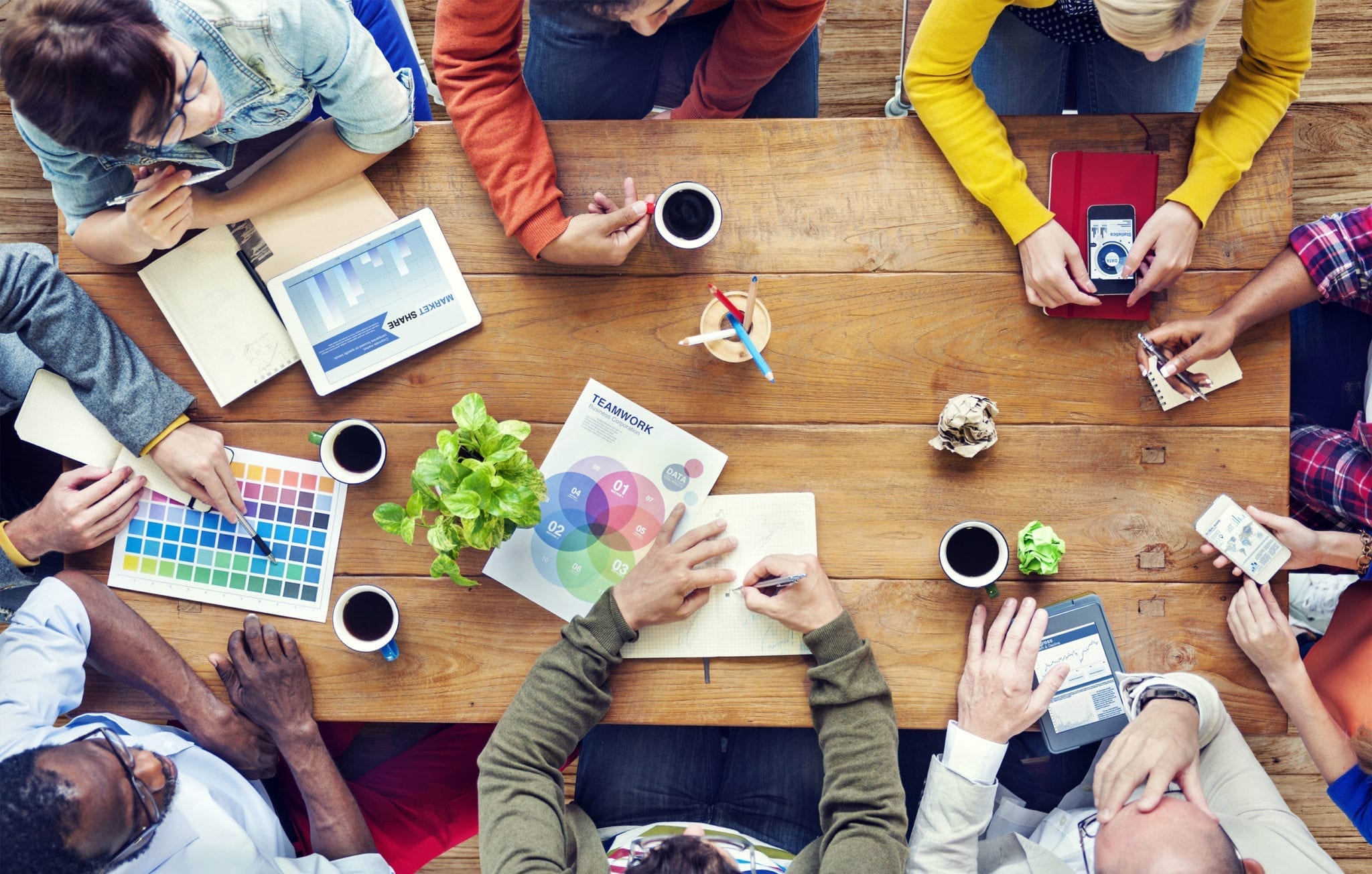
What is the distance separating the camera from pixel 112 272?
4.55 feet

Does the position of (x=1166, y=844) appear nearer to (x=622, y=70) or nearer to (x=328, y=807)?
(x=328, y=807)

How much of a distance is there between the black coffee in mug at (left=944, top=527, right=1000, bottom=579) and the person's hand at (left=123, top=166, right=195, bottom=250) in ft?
4.34

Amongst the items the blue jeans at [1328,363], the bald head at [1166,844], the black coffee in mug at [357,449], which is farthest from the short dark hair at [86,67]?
the blue jeans at [1328,363]

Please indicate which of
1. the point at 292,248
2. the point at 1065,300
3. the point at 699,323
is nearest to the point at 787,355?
the point at 699,323

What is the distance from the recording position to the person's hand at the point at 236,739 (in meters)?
1.41

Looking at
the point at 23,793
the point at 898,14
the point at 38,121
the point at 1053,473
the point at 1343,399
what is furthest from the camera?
the point at 898,14

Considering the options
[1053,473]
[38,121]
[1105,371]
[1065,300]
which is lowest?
[1053,473]

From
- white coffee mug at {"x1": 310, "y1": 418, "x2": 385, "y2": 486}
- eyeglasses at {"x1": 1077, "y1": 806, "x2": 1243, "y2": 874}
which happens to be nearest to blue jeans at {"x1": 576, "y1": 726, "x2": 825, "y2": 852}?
eyeglasses at {"x1": 1077, "y1": 806, "x2": 1243, "y2": 874}

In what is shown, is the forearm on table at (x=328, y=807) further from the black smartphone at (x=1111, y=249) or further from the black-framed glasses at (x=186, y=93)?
the black smartphone at (x=1111, y=249)

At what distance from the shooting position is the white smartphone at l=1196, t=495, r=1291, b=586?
4.30 ft

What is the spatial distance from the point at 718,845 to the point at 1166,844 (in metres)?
0.70

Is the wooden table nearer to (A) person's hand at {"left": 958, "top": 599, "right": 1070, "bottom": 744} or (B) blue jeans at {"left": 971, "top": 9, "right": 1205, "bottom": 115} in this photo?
(A) person's hand at {"left": 958, "top": 599, "right": 1070, "bottom": 744}

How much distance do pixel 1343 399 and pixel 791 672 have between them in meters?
1.22

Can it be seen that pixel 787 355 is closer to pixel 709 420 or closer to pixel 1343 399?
pixel 709 420
